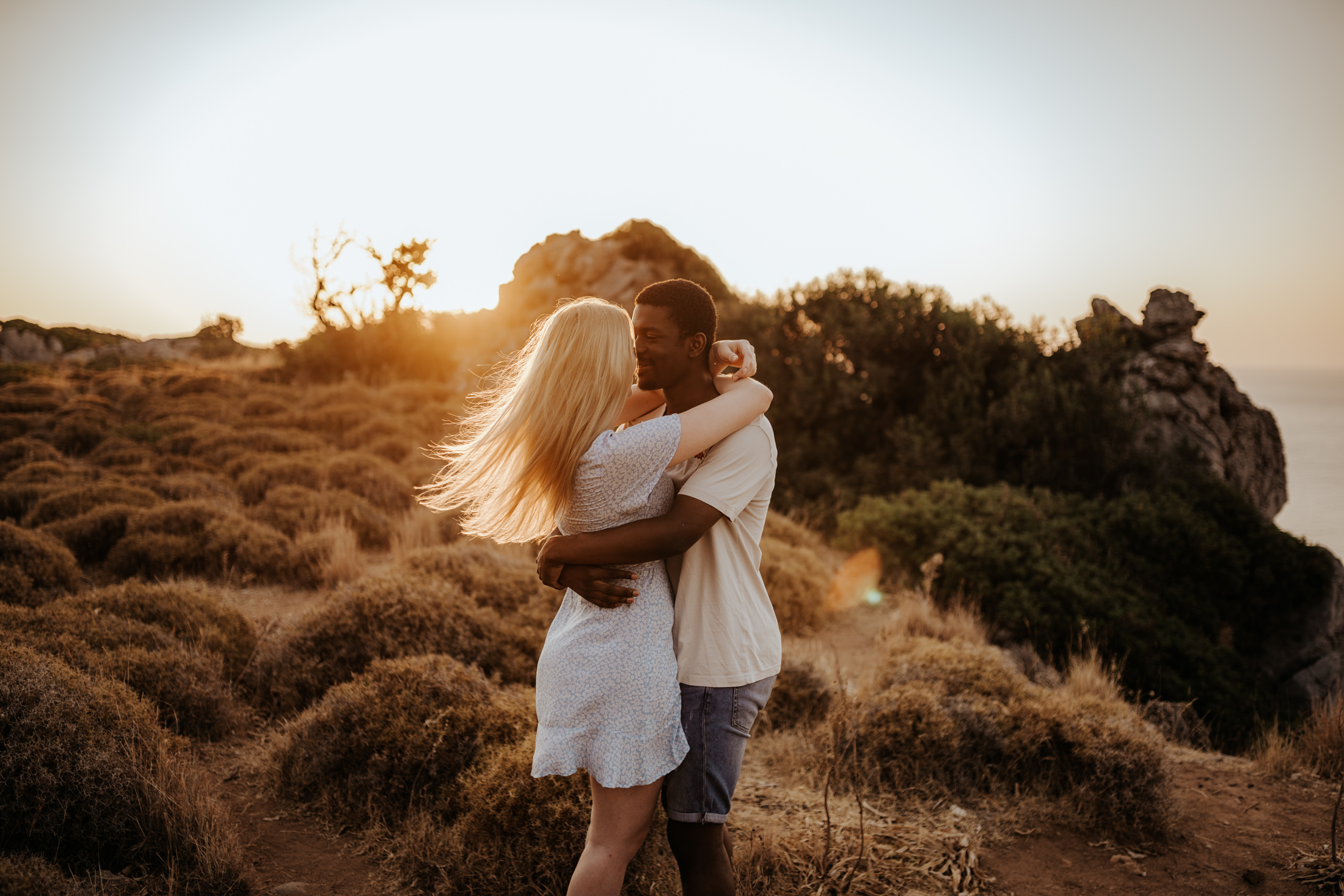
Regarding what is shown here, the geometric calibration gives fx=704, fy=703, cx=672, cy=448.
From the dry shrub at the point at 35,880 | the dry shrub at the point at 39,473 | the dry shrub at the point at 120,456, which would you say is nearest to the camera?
the dry shrub at the point at 35,880

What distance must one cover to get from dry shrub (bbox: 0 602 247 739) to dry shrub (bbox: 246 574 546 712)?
32cm

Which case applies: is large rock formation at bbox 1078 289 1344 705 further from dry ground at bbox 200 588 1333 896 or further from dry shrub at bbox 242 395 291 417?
dry shrub at bbox 242 395 291 417

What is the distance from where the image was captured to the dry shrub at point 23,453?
10160 mm

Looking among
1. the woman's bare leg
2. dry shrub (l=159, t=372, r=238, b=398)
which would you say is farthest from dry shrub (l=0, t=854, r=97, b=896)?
dry shrub (l=159, t=372, r=238, b=398)

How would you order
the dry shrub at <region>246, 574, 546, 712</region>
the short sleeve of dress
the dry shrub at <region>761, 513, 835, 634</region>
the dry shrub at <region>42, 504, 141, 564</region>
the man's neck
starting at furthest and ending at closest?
the dry shrub at <region>761, 513, 835, 634</region> → the dry shrub at <region>42, 504, 141, 564</region> → the dry shrub at <region>246, 574, 546, 712</region> → the man's neck → the short sleeve of dress

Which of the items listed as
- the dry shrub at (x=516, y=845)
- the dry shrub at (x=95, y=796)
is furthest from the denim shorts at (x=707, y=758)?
the dry shrub at (x=95, y=796)

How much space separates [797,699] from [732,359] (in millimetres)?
3562

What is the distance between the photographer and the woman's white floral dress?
6.42 ft

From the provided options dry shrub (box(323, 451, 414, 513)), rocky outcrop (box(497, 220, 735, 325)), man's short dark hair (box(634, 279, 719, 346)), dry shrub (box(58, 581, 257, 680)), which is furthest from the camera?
rocky outcrop (box(497, 220, 735, 325))

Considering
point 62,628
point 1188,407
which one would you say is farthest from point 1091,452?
point 62,628

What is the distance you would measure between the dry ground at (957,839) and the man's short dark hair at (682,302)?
89.8 inches

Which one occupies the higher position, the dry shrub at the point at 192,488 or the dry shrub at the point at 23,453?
the dry shrub at the point at 192,488

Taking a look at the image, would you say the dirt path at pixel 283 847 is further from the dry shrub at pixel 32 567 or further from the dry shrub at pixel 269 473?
the dry shrub at pixel 269 473

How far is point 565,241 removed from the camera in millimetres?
21547
